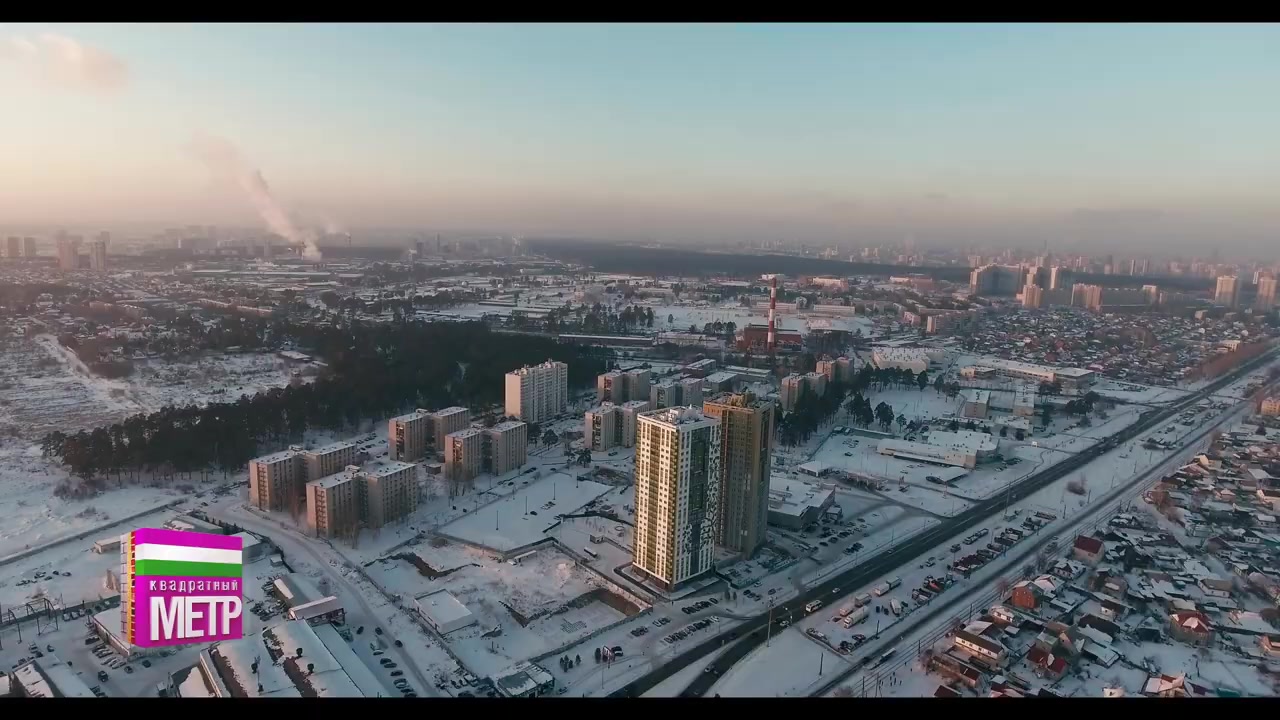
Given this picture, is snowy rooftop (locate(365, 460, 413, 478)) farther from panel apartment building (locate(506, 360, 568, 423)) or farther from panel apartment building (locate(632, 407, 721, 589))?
panel apartment building (locate(506, 360, 568, 423))

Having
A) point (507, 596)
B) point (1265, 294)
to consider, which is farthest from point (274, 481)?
point (1265, 294)

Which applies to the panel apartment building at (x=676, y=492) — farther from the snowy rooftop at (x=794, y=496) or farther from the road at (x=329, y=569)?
the road at (x=329, y=569)

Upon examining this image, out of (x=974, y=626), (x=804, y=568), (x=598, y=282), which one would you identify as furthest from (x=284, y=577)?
(x=598, y=282)

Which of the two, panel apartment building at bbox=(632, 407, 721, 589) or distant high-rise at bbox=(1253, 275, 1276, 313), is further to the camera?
distant high-rise at bbox=(1253, 275, 1276, 313)

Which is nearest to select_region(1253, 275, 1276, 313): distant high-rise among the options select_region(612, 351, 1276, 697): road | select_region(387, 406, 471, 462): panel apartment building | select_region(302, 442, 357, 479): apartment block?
select_region(612, 351, 1276, 697): road

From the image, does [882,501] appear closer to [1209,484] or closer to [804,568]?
[804,568]
